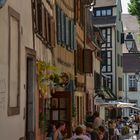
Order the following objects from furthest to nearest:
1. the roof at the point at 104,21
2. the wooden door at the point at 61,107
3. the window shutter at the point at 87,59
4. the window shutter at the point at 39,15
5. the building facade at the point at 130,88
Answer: the building facade at the point at 130,88
the roof at the point at 104,21
the window shutter at the point at 87,59
the wooden door at the point at 61,107
the window shutter at the point at 39,15

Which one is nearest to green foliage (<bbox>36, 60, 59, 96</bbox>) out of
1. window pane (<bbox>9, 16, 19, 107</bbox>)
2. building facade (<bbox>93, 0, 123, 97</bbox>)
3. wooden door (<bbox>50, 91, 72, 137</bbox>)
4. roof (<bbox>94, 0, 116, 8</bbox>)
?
window pane (<bbox>9, 16, 19, 107</bbox>)

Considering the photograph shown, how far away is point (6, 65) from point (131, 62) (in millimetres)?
74126

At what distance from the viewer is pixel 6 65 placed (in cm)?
984

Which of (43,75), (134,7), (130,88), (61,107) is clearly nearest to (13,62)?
(43,75)

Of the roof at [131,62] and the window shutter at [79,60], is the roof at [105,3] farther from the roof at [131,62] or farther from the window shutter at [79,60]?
the window shutter at [79,60]

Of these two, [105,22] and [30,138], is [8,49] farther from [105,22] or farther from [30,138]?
[105,22]

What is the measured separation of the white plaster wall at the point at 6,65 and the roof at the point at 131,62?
69.4 meters

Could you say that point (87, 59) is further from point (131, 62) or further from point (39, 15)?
point (131, 62)

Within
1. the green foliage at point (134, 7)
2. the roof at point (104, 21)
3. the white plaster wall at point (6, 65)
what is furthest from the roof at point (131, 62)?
the white plaster wall at point (6, 65)

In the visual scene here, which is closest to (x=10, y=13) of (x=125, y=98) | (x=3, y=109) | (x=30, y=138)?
(x=3, y=109)

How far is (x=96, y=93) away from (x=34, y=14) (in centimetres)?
2882

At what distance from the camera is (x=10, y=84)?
33.5 ft

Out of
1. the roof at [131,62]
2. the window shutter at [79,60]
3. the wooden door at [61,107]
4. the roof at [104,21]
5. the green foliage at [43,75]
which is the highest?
the roof at [104,21]

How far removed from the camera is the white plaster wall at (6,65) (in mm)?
9555
